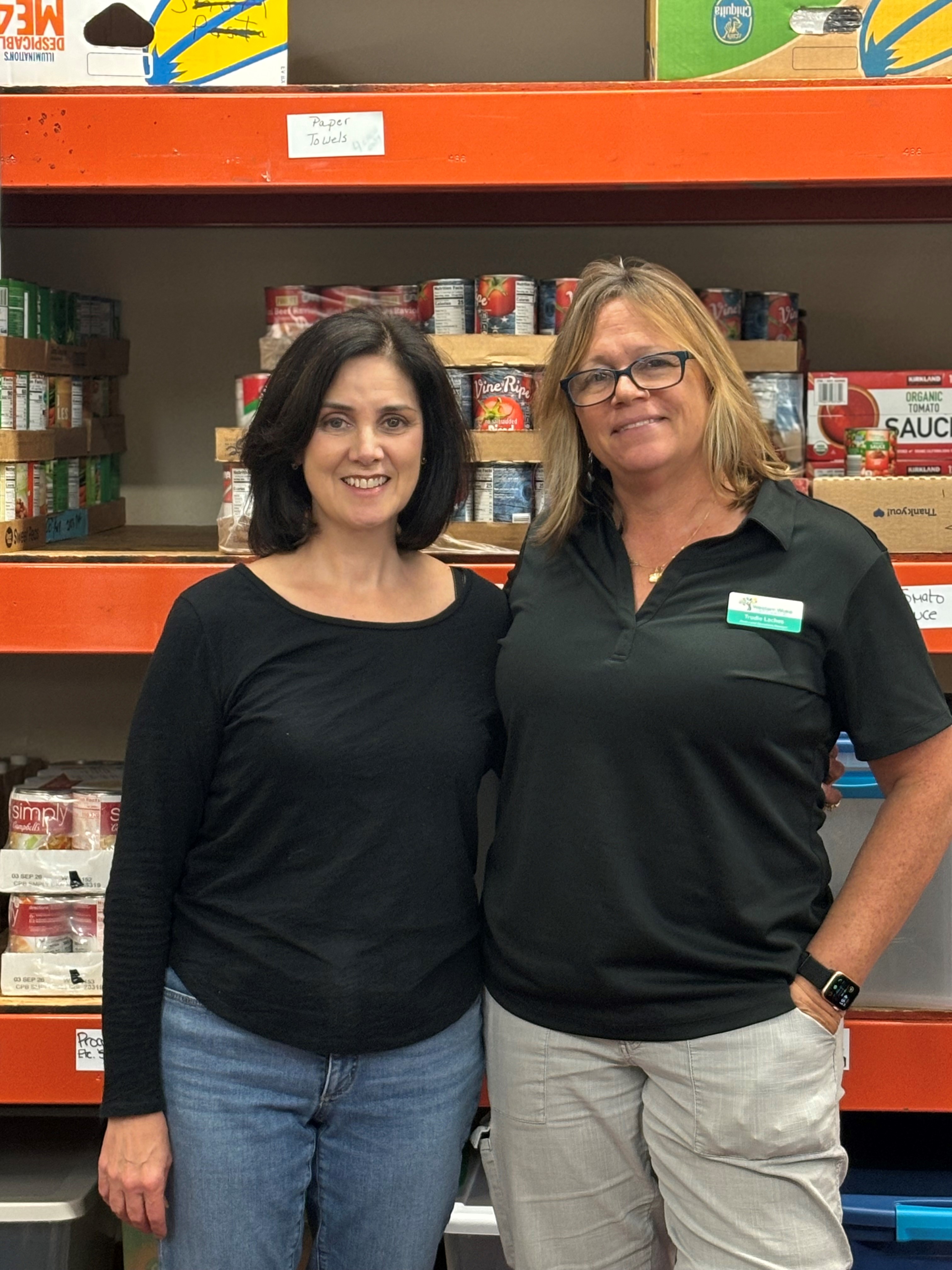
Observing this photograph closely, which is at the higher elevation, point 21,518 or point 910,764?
point 21,518

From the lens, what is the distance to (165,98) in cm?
180

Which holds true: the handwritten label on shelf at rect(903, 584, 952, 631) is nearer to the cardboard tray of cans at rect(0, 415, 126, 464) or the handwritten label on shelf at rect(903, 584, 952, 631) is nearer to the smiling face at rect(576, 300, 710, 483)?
the smiling face at rect(576, 300, 710, 483)

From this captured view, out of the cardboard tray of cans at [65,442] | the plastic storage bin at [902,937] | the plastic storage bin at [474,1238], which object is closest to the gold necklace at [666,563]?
the plastic storage bin at [902,937]

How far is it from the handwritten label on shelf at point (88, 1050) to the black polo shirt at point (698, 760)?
2.70 feet

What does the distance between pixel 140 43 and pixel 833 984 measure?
5.23 ft

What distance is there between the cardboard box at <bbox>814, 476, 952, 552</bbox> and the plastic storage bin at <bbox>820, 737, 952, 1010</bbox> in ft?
1.19

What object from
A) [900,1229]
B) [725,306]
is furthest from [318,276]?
[900,1229]

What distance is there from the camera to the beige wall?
255 centimetres

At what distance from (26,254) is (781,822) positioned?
2.05m

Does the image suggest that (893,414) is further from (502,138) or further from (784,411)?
(502,138)

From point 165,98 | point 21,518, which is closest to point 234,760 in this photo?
point 21,518

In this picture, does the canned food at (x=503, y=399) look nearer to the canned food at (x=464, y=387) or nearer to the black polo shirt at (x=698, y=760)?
the canned food at (x=464, y=387)

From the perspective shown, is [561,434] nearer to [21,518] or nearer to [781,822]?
[781,822]

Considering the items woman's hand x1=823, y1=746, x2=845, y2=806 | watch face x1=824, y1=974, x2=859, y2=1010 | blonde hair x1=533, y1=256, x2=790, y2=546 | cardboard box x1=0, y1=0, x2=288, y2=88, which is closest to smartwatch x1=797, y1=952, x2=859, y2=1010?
watch face x1=824, y1=974, x2=859, y2=1010
